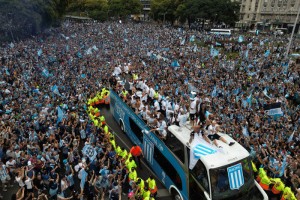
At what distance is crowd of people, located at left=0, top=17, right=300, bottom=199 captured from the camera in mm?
9008

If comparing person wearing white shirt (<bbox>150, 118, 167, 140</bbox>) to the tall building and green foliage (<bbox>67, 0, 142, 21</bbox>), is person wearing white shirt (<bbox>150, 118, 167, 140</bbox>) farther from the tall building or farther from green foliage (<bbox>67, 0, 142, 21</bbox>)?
the tall building

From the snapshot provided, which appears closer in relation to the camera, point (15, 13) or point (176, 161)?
point (176, 161)

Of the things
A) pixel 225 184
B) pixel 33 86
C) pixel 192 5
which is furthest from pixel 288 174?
pixel 192 5

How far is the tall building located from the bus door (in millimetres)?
72097

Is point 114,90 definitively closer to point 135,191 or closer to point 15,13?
point 135,191

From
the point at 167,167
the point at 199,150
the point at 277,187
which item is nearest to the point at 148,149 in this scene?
the point at 167,167

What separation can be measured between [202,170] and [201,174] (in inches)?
5.4

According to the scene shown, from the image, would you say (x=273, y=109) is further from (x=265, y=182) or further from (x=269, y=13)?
(x=269, y=13)

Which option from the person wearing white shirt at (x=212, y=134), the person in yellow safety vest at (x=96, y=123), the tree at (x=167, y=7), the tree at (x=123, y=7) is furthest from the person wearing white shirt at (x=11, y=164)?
the tree at (x=123, y=7)

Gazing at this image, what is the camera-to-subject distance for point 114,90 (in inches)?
580

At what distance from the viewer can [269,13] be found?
78.7 meters

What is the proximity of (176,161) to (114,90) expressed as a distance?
7571 millimetres

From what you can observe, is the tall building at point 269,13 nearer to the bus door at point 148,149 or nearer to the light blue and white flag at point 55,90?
the light blue and white flag at point 55,90

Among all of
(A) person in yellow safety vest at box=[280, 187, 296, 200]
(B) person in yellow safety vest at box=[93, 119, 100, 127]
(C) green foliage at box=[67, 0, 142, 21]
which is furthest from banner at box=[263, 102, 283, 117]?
(C) green foliage at box=[67, 0, 142, 21]
